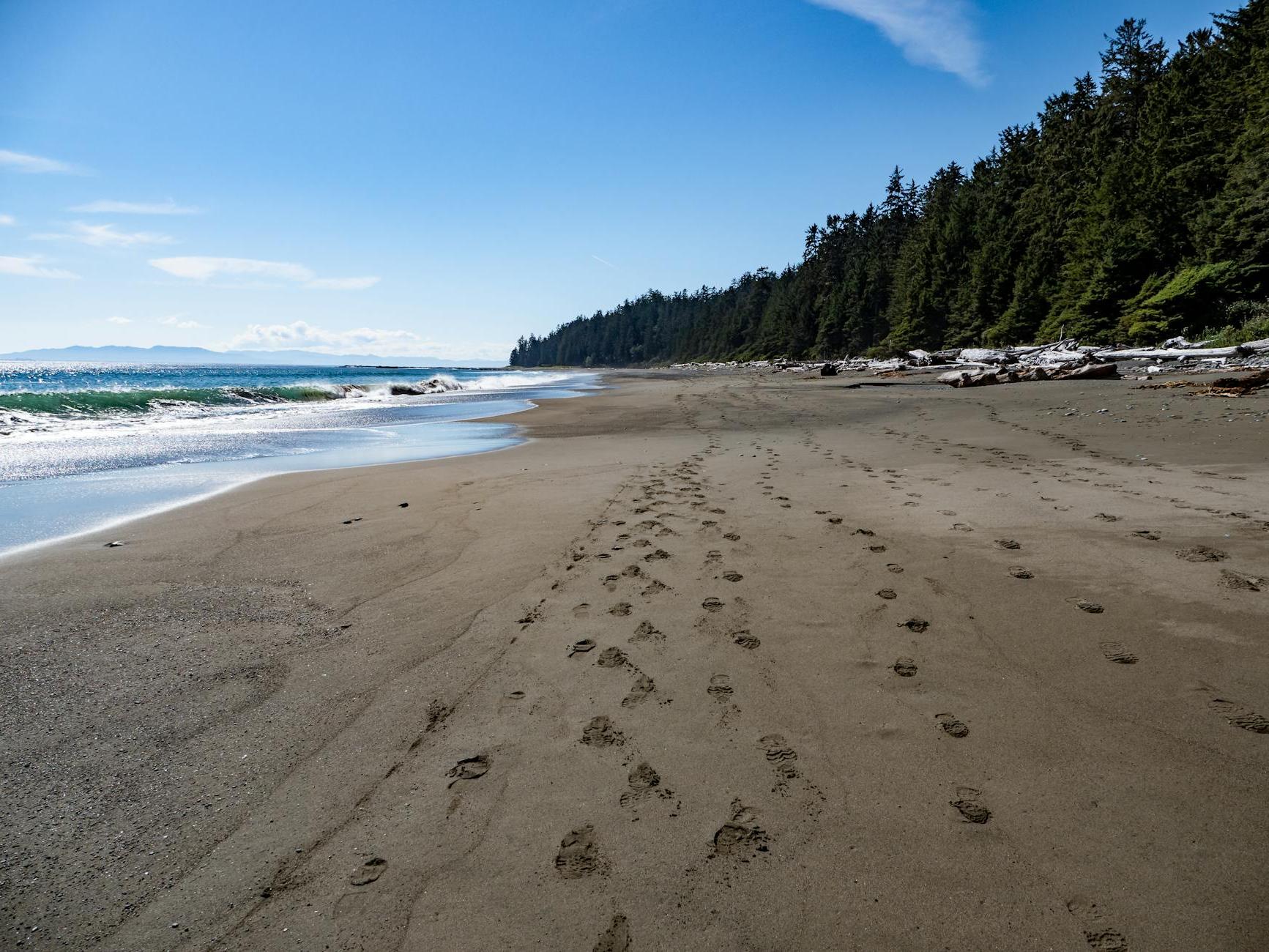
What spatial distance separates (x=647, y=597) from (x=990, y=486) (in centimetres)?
470

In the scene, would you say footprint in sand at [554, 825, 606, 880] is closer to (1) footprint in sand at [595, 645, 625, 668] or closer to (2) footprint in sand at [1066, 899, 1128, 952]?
(1) footprint in sand at [595, 645, 625, 668]

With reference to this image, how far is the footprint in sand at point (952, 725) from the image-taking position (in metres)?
2.50

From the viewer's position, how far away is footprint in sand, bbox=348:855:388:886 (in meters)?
1.89

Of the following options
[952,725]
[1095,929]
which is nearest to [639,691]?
[952,725]

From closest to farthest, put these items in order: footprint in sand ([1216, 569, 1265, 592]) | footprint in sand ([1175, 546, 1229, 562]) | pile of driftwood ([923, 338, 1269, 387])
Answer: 1. footprint in sand ([1216, 569, 1265, 592])
2. footprint in sand ([1175, 546, 1229, 562])
3. pile of driftwood ([923, 338, 1269, 387])

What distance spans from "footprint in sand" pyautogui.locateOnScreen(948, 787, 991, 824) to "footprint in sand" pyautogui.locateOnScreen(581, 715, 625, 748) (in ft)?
4.33

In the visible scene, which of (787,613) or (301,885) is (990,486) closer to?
(787,613)

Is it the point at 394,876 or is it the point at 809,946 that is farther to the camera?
the point at 394,876

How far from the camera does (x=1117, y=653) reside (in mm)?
3004

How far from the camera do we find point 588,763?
7.97ft

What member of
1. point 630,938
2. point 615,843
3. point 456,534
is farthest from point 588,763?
point 456,534

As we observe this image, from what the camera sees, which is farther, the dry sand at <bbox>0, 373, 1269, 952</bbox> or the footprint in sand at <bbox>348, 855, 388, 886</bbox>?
the footprint in sand at <bbox>348, 855, 388, 886</bbox>

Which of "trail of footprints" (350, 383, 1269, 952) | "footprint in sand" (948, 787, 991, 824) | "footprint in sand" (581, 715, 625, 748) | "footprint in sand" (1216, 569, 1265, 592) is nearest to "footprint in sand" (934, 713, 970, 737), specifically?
"trail of footprints" (350, 383, 1269, 952)

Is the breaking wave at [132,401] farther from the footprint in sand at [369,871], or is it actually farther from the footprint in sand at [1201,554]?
the footprint in sand at [1201,554]
